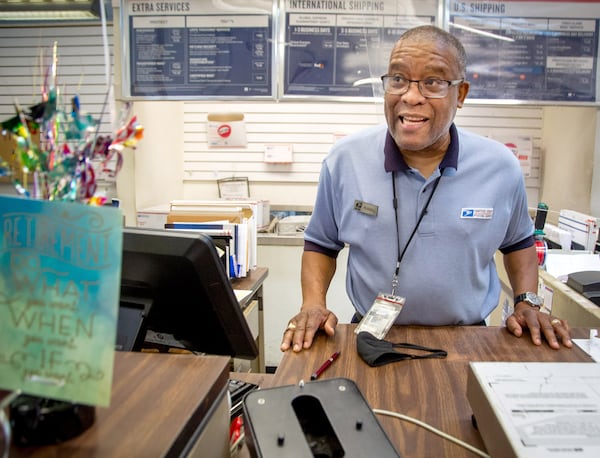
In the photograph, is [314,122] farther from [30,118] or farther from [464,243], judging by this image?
[30,118]

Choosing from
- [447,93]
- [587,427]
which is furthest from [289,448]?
[447,93]

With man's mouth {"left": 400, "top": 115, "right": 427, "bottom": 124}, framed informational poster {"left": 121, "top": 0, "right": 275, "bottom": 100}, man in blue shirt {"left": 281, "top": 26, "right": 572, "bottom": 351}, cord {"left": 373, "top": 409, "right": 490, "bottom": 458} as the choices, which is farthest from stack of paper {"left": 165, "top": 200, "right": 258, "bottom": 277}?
cord {"left": 373, "top": 409, "right": 490, "bottom": 458}

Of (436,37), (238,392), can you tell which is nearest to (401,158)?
(436,37)

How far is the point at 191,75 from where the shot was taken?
3250 mm

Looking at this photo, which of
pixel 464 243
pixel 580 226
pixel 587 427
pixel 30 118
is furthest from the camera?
pixel 580 226

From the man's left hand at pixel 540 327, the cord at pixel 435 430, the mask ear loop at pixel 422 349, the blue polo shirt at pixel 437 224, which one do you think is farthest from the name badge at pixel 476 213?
the cord at pixel 435 430

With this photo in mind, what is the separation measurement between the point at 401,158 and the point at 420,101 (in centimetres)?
21

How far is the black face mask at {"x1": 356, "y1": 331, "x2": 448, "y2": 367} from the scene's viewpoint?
119 cm

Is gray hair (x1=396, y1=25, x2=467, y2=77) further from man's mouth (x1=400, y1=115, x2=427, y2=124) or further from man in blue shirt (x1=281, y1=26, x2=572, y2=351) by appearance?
man's mouth (x1=400, y1=115, x2=427, y2=124)

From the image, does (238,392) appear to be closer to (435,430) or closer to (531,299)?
(435,430)

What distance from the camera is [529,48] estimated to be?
3127mm

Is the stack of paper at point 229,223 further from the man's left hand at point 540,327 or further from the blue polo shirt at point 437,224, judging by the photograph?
the man's left hand at point 540,327

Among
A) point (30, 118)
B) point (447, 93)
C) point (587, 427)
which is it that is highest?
point (447, 93)

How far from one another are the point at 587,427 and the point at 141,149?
3.68 m
